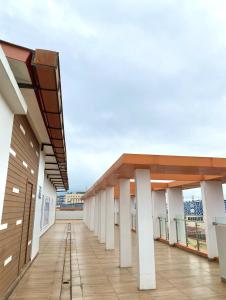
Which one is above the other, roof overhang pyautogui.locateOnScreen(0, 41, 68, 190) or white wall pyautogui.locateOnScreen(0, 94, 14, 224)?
roof overhang pyautogui.locateOnScreen(0, 41, 68, 190)

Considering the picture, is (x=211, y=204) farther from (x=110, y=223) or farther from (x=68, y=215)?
(x=68, y=215)

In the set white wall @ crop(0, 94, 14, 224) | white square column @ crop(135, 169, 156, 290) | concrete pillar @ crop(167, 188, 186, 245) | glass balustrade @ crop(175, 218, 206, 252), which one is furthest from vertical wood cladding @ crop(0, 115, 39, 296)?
concrete pillar @ crop(167, 188, 186, 245)

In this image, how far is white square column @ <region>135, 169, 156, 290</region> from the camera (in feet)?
15.4

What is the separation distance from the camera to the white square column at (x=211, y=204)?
731 cm

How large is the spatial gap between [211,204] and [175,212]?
292 cm

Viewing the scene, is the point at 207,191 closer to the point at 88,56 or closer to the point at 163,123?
the point at 88,56

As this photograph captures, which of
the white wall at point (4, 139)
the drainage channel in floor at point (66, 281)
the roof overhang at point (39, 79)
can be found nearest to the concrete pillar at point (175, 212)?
the drainage channel in floor at point (66, 281)

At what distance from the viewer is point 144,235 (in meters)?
4.88

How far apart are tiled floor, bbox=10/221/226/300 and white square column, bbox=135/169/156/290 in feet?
0.84

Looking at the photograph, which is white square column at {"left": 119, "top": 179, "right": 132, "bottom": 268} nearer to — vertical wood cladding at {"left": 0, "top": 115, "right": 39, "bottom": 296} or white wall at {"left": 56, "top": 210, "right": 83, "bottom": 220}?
vertical wood cladding at {"left": 0, "top": 115, "right": 39, "bottom": 296}

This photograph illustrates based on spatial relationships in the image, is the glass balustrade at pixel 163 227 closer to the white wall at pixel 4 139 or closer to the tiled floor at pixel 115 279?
the tiled floor at pixel 115 279

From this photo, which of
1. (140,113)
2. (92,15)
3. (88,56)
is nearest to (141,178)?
(92,15)

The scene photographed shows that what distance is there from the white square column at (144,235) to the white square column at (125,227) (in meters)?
1.82

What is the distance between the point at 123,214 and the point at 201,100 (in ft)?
57.9
